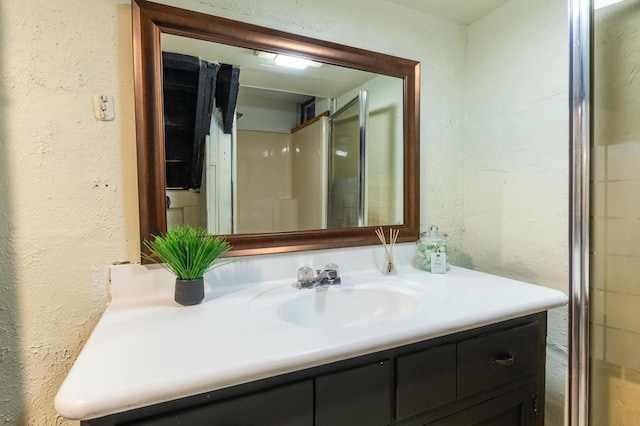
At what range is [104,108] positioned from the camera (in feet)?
2.89

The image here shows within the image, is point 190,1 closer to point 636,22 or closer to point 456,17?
point 456,17

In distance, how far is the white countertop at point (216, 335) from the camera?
50cm

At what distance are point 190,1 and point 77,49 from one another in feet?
1.11

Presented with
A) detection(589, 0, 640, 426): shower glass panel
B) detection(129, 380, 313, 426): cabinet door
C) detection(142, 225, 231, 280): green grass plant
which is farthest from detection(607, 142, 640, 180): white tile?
detection(142, 225, 231, 280): green grass plant

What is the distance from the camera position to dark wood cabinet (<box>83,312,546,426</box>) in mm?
555

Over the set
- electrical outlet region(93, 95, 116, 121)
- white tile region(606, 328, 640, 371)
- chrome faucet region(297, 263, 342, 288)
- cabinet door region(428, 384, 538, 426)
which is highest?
electrical outlet region(93, 95, 116, 121)

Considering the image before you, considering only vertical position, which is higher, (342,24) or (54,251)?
(342,24)

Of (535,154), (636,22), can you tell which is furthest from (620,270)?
(636,22)

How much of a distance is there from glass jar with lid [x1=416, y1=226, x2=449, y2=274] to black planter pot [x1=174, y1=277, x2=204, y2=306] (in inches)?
32.6

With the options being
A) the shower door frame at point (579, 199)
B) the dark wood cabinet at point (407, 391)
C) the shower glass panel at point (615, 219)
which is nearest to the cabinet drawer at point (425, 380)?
the dark wood cabinet at point (407, 391)

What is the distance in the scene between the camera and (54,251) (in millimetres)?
845

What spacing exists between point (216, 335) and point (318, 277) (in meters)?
0.44

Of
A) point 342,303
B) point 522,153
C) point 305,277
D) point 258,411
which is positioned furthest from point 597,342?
point 258,411

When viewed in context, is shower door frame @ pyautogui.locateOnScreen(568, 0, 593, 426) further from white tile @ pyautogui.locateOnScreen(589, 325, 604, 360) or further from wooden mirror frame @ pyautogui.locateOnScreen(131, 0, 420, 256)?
wooden mirror frame @ pyautogui.locateOnScreen(131, 0, 420, 256)
